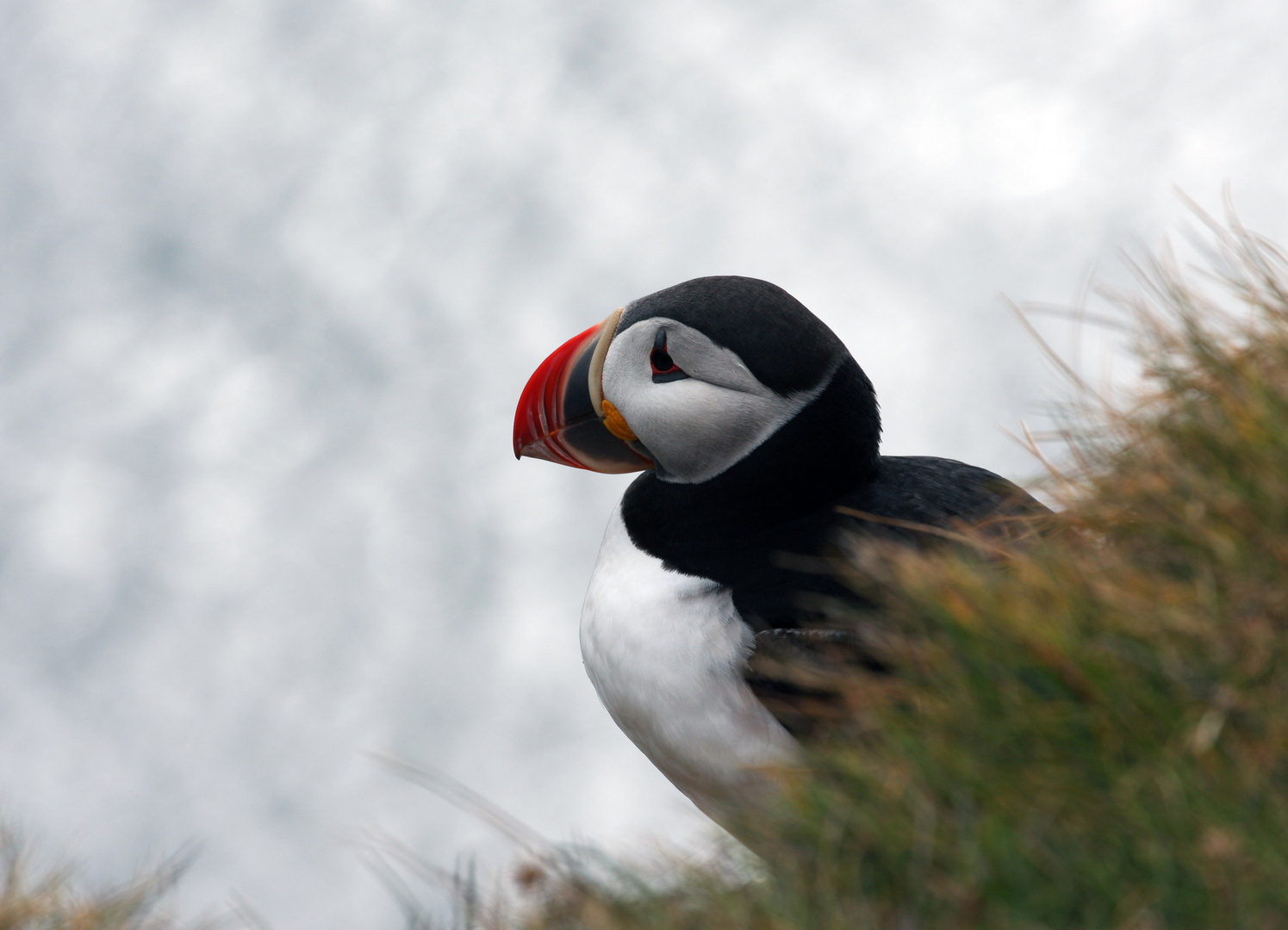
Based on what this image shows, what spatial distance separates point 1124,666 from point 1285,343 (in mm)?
841

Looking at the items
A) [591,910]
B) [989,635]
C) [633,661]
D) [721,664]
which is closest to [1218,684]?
[989,635]

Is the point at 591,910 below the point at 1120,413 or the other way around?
below

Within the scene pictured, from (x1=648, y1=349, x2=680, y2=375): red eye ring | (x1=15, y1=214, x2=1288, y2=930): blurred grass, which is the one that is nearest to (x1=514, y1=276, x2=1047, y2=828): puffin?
(x1=648, y1=349, x2=680, y2=375): red eye ring

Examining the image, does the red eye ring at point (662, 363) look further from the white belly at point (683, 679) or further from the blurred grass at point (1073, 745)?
the blurred grass at point (1073, 745)

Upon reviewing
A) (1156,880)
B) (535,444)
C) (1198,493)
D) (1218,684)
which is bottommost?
(1156,880)

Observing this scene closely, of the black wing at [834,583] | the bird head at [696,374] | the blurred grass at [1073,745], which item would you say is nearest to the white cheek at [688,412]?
the bird head at [696,374]

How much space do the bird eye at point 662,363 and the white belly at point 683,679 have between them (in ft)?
1.64

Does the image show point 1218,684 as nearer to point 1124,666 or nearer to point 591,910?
point 1124,666

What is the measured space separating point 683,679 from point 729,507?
513mm

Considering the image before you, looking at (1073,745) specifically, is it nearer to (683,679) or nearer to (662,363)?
(683,679)

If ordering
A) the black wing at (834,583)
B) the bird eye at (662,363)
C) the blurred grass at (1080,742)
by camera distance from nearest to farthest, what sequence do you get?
the blurred grass at (1080,742), the black wing at (834,583), the bird eye at (662,363)

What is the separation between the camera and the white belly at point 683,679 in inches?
115

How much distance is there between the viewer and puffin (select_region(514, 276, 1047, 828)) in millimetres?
2932

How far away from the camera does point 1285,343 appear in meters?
2.27
